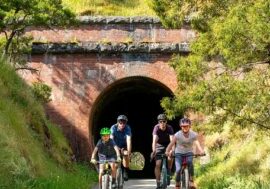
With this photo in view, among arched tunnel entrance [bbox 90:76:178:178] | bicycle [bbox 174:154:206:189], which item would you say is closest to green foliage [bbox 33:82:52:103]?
arched tunnel entrance [bbox 90:76:178:178]

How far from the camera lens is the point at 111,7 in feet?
67.8

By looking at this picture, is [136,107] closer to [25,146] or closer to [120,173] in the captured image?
[120,173]

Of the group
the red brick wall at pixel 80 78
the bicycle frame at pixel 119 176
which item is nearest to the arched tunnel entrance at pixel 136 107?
the red brick wall at pixel 80 78

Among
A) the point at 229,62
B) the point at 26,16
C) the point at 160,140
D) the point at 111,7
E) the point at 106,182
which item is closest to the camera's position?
the point at 229,62

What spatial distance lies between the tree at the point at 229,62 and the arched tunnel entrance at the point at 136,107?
24.2 feet

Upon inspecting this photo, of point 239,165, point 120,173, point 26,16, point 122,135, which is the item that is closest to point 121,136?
point 122,135

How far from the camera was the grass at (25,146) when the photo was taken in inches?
313

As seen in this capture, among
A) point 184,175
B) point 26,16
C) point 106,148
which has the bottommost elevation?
point 184,175

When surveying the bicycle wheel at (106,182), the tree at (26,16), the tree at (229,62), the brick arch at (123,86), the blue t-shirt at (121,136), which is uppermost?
the tree at (26,16)

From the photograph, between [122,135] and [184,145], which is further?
[122,135]

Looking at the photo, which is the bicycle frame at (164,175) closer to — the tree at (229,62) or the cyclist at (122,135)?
the cyclist at (122,135)

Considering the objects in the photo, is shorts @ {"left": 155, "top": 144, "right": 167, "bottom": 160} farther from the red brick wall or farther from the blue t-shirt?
the red brick wall

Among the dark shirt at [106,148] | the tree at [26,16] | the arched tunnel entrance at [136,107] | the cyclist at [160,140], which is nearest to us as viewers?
the dark shirt at [106,148]

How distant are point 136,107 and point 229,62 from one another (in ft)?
57.9
